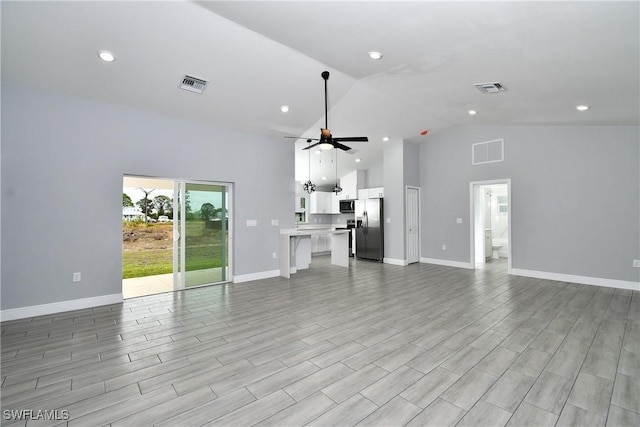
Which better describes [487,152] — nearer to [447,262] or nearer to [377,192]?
[447,262]

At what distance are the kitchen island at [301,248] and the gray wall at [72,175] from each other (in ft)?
6.43

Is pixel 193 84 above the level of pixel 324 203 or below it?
above

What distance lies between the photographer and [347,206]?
9.80 metres

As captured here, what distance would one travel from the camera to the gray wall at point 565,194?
507 centimetres

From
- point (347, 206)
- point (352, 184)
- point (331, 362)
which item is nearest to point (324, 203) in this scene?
point (347, 206)

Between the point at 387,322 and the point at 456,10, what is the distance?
10.6ft

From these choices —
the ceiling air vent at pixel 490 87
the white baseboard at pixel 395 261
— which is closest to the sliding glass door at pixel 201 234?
the white baseboard at pixel 395 261

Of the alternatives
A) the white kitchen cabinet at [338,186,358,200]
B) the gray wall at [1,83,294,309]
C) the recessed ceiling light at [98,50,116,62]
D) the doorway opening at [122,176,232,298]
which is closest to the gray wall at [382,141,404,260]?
the white kitchen cabinet at [338,186,358,200]

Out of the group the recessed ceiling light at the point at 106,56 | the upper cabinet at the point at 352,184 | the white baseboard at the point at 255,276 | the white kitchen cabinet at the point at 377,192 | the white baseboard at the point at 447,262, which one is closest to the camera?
the recessed ceiling light at the point at 106,56

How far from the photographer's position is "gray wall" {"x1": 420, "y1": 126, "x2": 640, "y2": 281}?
5.07m

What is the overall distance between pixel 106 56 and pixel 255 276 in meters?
4.11

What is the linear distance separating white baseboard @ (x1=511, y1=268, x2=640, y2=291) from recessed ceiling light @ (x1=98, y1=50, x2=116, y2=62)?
7.69m

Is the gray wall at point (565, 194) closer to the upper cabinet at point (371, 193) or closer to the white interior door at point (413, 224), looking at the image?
the white interior door at point (413, 224)

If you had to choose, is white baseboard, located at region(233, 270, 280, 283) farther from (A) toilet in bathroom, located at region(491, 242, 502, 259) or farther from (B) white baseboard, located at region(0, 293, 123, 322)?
(A) toilet in bathroom, located at region(491, 242, 502, 259)
